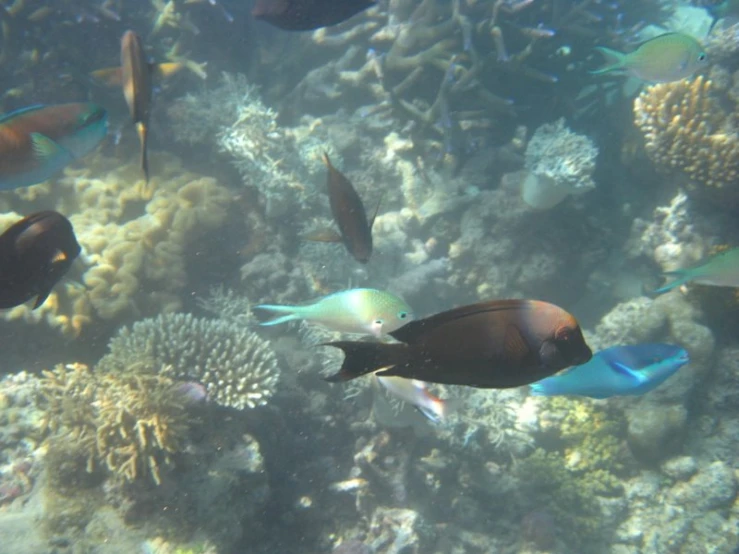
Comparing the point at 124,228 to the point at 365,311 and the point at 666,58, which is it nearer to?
the point at 365,311

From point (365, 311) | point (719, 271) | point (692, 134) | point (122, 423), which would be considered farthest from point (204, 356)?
point (692, 134)

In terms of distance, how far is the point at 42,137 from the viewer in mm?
2227

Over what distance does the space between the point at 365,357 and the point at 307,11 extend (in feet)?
7.38

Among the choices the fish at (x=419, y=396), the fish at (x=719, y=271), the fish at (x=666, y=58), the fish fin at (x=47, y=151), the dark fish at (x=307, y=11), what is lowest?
the fish at (x=419, y=396)

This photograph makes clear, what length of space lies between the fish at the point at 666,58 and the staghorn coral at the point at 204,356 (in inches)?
171

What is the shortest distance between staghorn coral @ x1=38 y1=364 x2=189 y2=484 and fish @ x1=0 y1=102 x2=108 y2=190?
6.74 feet

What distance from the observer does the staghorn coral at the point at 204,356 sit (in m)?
4.09

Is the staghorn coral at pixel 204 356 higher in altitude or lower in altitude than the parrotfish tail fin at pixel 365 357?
lower

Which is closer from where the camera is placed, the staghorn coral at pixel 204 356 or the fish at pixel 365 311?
the fish at pixel 365 311

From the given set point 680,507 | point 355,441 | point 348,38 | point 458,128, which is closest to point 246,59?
point 348,38

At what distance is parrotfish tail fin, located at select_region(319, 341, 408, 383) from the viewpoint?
1.19m

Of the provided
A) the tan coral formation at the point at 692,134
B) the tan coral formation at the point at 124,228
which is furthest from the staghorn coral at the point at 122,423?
the tan coral formation at the point at 692,134

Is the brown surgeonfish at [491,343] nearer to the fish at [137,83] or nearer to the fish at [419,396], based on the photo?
the fish at [137,83]

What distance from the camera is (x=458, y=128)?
6645 millimetres
